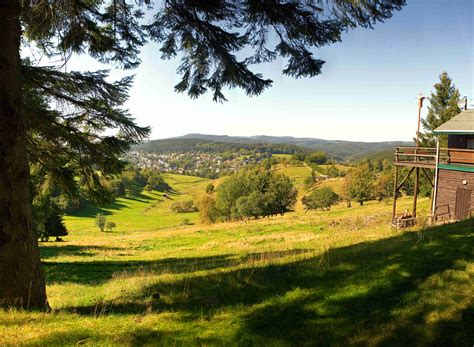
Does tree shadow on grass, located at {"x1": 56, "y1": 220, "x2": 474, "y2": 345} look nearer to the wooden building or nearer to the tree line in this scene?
the wooden building

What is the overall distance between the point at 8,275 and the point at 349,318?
5649mm

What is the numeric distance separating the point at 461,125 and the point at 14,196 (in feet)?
83.1

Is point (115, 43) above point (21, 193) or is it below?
above

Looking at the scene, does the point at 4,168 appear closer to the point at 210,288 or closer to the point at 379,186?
the point at 210,288

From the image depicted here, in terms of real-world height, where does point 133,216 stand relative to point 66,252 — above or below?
below

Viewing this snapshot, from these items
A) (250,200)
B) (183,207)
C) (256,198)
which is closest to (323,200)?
(256,198)

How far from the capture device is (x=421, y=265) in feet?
19.8

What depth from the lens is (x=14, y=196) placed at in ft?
17.2

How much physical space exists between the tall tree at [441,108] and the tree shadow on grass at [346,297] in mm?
40457

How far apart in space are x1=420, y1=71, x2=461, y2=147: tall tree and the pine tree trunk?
47213mm

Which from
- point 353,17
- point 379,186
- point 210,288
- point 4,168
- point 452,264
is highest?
point 353,17

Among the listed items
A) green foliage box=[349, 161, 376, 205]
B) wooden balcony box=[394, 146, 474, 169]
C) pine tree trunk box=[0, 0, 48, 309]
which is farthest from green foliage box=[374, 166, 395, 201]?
pine tree trunk box=[0, 0, 48, 309]

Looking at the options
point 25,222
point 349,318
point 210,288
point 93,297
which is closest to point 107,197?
point 93,297

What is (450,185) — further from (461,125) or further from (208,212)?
(208,212)
